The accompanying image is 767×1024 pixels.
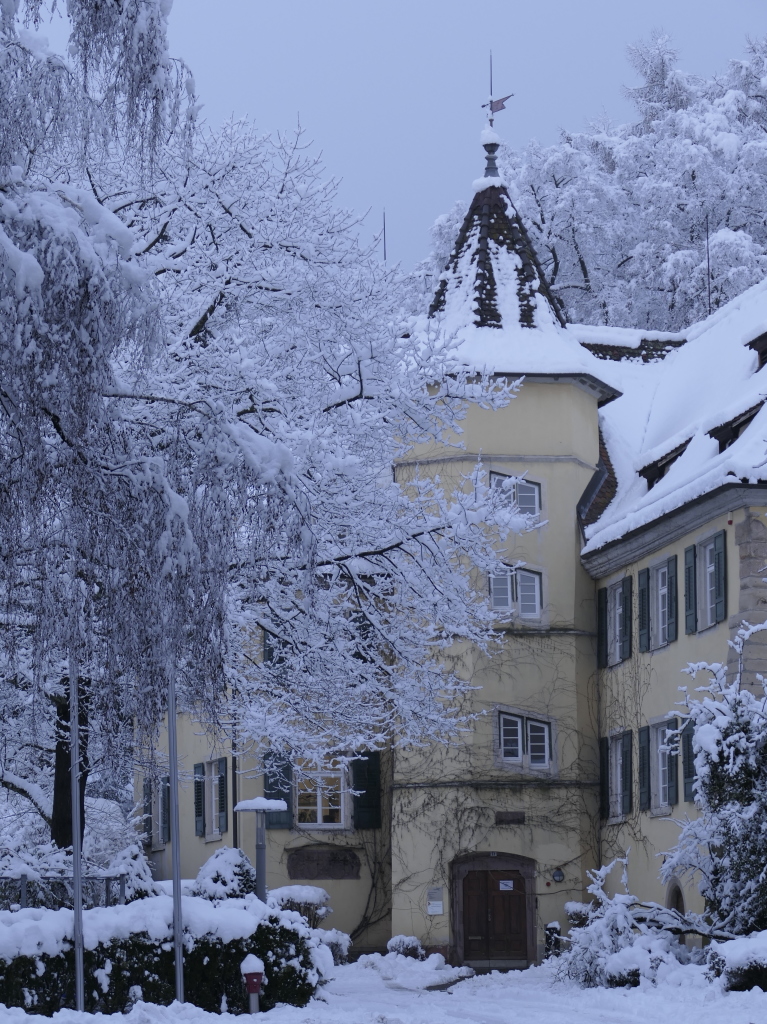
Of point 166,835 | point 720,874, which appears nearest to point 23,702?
point 720,874

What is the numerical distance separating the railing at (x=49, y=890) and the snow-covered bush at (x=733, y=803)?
252 inches

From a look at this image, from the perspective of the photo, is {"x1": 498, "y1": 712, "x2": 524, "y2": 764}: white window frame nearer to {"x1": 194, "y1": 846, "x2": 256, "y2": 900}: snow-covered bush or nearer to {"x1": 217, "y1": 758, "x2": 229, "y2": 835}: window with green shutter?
{"x1": 217, "y1": 758, "x2": 229, "y2": 835}: window with green shutter

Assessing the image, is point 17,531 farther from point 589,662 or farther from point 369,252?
point 589,662

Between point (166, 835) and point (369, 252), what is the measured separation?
702 inches

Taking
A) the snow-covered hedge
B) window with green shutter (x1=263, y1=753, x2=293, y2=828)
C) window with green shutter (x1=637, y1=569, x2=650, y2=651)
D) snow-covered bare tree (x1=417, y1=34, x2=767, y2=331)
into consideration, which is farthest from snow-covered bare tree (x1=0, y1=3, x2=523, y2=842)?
snow-covered bare tree (x1=417, y1=34, x2=767, y2=331)

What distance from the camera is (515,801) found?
26.9 meters

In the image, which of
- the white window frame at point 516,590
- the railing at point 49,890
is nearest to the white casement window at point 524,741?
the white window frame at point 516,590

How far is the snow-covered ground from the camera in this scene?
1446cm

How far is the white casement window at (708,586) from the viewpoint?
22.6 m

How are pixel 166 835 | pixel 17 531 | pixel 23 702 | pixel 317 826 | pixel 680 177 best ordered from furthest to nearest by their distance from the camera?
pixel 680 177 < pixel 166 835 < pixel 317 826 < pixel 23 702 < pixel 17 531

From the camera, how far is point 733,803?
18.3 metres

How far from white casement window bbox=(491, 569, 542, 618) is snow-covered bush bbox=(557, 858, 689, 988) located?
7701 mm

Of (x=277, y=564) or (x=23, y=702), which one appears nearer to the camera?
(x=277, y=564)

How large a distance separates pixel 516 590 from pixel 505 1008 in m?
9.98
